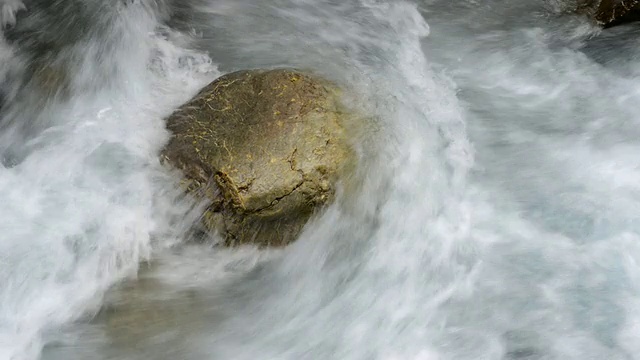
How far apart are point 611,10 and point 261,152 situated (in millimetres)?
4303

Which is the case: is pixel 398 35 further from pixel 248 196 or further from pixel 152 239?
pixel 152 239

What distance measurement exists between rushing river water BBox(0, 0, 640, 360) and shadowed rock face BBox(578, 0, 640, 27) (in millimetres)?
171

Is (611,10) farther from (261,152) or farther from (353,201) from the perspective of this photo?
(261,152)

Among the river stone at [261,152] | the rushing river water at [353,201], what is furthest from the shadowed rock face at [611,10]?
the river stone at [261,152]

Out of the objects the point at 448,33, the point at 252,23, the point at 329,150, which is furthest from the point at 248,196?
the point at 448,33

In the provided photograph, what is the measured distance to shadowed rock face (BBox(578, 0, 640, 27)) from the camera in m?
6.26

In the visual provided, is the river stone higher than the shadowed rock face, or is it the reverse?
the shadowed rock face

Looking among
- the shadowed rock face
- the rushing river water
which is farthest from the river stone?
the shadowed rock face

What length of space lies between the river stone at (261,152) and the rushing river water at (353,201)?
0.18m

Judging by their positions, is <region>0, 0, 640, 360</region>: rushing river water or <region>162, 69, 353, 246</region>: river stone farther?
<region>162, 69, 353, 246</region>: river stone

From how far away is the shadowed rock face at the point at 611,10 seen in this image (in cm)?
626

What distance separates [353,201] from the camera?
4699 mm

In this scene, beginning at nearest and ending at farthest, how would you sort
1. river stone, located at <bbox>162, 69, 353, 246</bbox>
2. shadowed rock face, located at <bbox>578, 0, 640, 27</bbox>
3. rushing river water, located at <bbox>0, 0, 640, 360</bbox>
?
rushing river water, located at <bbox>0, 0, 640, 360</bbox>
river stone, located at <bbox>162, 69, 353, 246</bbox>
shadowed rock face, located at <bbox>578, 0, 640, 27</bbox>

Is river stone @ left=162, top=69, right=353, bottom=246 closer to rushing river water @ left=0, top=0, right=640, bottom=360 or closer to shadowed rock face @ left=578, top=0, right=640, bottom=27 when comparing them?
rushing river water @ left=0, top=0, right=640, bottom=360
